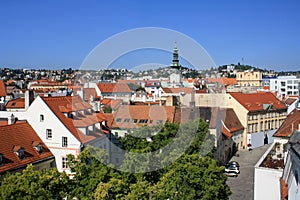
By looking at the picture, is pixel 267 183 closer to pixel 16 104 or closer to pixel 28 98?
pixel 28 98

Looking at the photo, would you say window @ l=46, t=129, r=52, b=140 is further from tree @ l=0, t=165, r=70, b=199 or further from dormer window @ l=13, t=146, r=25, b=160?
tree @ l=0, t=165, r=70, b=199

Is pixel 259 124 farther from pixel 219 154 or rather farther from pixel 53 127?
pixel 53 127

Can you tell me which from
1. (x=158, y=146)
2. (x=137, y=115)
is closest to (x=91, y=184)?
(x=158, y=146)

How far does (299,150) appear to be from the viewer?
28.5 ft

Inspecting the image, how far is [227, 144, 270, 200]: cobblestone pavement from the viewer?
23991mm

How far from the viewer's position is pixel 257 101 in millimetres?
44188

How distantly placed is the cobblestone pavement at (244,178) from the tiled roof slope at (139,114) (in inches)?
291

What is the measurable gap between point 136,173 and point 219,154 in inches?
692

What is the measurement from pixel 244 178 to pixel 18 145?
1814 centimetres

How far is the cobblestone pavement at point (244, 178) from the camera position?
23991mm

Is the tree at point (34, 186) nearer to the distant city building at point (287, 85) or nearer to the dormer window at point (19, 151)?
the dormer window at point (19, 151)

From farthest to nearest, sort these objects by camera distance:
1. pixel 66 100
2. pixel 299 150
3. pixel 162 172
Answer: pixel 66 100, pixel 162 172, pixel 299 150

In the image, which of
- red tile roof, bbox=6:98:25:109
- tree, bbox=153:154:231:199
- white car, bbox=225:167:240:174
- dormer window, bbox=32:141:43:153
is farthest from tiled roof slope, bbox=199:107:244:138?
red tile roof, bbox=6:98:25:109

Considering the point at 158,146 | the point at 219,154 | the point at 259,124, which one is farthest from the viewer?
the point at 259,124
